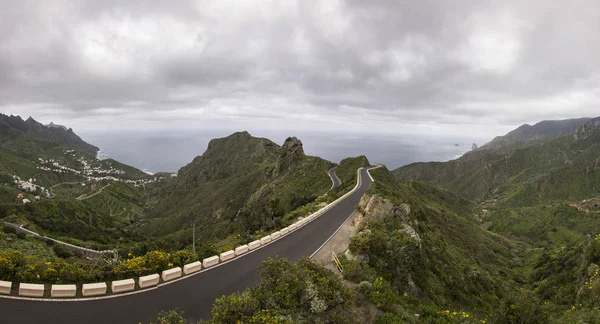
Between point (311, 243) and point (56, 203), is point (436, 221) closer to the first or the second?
point (311, 243)

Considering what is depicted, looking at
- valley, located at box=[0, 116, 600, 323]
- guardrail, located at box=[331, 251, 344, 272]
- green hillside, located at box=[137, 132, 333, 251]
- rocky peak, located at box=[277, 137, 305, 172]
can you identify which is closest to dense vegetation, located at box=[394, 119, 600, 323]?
valley, located at box=[0, 116, 600, 323]

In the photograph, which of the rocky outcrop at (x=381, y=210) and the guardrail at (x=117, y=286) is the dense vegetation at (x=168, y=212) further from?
the rocky outcrop at (x=381, y=210)

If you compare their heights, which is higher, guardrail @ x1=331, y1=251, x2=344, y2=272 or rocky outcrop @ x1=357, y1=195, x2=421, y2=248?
rocky outcrop @ x1=357, y1=195, x2=421, y2=248

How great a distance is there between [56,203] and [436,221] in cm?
10744

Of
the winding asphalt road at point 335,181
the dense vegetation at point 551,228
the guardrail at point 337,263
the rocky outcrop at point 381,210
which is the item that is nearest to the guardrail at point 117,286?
the guardrail at point 337,263

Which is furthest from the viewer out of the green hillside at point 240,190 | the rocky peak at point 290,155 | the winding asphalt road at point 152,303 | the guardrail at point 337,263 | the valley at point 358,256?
the rocky peak at point 290,155

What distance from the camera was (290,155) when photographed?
7194cm

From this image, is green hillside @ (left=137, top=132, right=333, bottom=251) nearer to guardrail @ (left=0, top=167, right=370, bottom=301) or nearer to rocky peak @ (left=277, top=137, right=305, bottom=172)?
rocky peak @ (left=277, top=137, right=305, bottom=172)

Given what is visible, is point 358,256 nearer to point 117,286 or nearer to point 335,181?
point 117,286

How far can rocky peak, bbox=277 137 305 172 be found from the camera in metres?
70.2

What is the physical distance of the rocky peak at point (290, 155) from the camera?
2766 inches

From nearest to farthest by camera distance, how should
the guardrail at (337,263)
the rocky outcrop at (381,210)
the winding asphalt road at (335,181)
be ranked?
the guardrail at (337,263) < the rocky outcrop at (381,210) < the winding asphalt road at (335,181)

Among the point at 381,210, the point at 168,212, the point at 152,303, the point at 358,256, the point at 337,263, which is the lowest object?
the point at 168,212

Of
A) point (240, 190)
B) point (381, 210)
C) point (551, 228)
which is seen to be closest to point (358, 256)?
point (381, 210)
